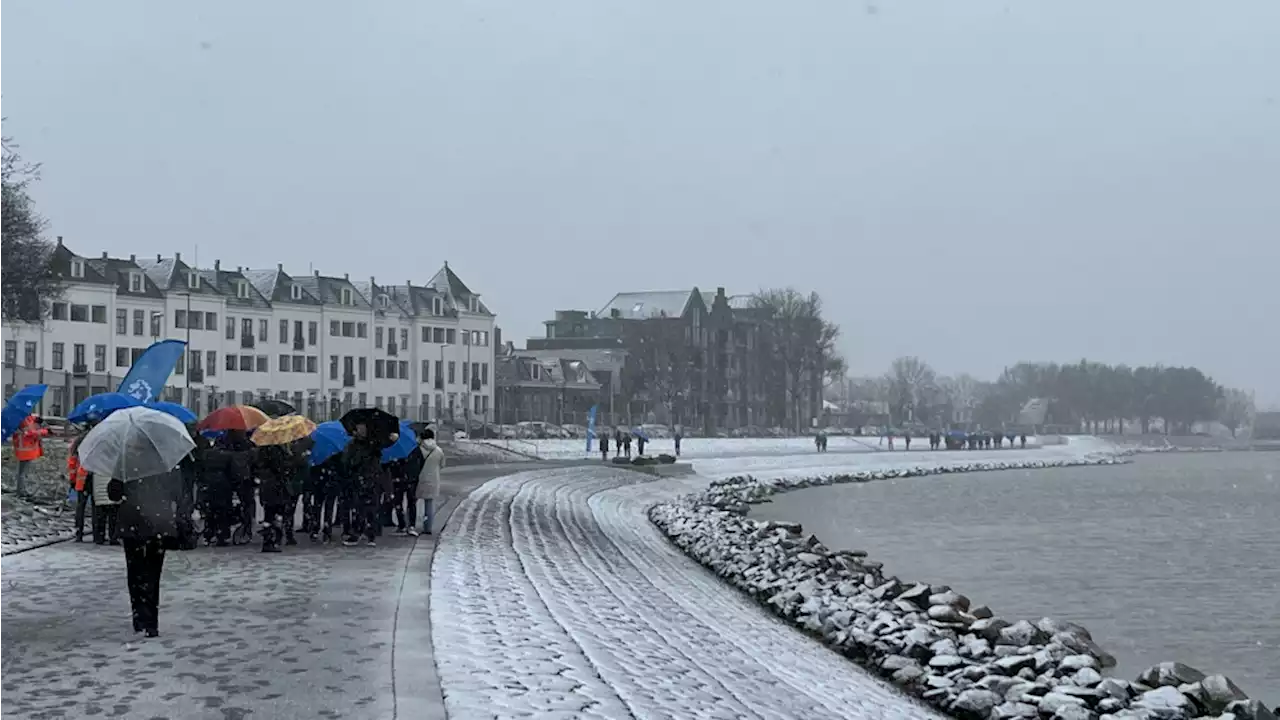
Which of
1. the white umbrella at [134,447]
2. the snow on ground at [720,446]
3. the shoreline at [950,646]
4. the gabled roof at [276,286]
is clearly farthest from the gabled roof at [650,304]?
the white umbrella at [134,447]

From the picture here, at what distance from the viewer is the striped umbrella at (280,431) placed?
20.6 metres

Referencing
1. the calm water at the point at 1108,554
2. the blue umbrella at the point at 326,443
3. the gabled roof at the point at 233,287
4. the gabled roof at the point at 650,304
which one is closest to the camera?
the blue umbrella at the point at 326,443

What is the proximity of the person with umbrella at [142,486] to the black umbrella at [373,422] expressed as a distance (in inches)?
317

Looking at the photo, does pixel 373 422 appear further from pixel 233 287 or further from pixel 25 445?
pixel 233 287

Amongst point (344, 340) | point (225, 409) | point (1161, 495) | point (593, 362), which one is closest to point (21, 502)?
point (225, 409)

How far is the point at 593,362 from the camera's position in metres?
137

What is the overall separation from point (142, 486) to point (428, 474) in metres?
11.5

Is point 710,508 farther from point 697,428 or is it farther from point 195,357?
point 697,428

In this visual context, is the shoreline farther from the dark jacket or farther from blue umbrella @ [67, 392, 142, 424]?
blue umbrella @ [67, 392, 142, 424]

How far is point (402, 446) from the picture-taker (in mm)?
23625

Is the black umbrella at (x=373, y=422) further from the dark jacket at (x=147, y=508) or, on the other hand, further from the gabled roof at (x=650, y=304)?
the gabled roof at (x=650, y=304)

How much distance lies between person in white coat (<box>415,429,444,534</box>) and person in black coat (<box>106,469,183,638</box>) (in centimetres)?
1094

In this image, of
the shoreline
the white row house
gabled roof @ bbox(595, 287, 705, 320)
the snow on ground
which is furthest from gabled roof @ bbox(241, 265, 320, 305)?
the shoreline

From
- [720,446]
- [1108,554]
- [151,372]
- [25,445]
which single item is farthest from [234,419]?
[720,446]
